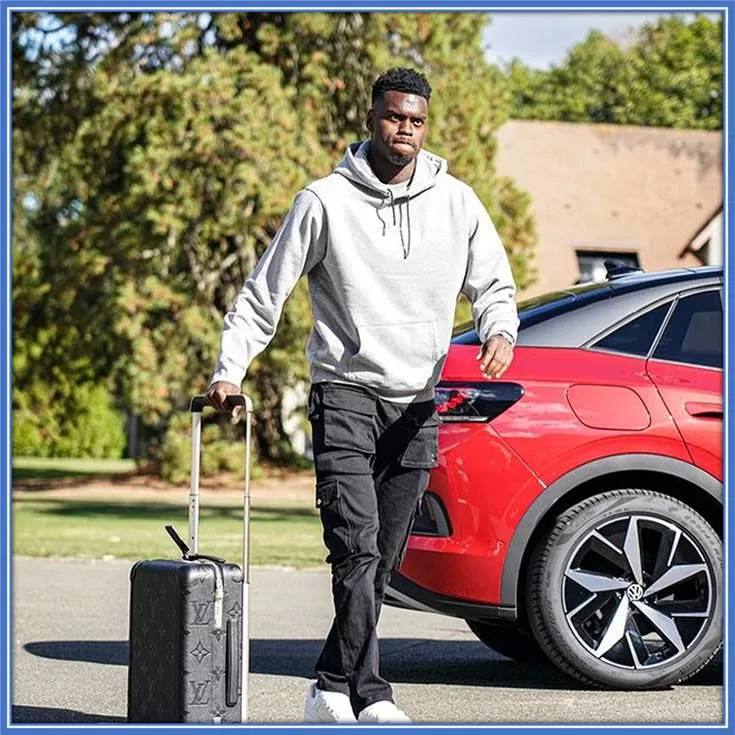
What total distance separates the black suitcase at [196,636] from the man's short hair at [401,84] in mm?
1085

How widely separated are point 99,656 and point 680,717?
9.59ft

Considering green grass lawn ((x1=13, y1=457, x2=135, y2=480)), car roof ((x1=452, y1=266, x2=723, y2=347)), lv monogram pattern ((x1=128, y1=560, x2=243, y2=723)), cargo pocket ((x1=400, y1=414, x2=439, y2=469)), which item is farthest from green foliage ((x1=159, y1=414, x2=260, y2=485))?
lv monogram pattern ((x1=128, y1=560, x2=243, y2=723))

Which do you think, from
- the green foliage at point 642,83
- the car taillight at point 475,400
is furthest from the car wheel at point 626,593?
the green foliage at point 642,83

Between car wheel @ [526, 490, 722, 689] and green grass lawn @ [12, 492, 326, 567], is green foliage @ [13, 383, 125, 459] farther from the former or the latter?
car wheel @ [526, 490, 722, 689]

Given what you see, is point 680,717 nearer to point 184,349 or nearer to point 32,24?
point 184,349

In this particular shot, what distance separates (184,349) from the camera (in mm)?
27344

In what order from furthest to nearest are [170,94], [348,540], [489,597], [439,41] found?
[439,41]
[170,94]
[489,597]
[348,540]

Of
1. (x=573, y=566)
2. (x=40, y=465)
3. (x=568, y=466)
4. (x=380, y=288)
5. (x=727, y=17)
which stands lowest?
(x=40, y=465)

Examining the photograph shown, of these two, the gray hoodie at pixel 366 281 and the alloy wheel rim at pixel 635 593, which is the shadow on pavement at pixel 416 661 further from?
the gray hoodie at pixel 366 281

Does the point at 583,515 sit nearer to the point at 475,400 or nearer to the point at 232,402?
the point at 475,400

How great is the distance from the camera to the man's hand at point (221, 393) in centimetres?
498

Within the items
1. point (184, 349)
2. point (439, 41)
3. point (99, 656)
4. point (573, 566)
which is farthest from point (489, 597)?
point (439, 41)

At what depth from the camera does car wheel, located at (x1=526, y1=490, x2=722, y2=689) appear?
20.7ft

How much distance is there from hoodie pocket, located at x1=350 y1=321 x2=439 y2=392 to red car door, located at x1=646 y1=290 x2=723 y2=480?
5.17 feet
